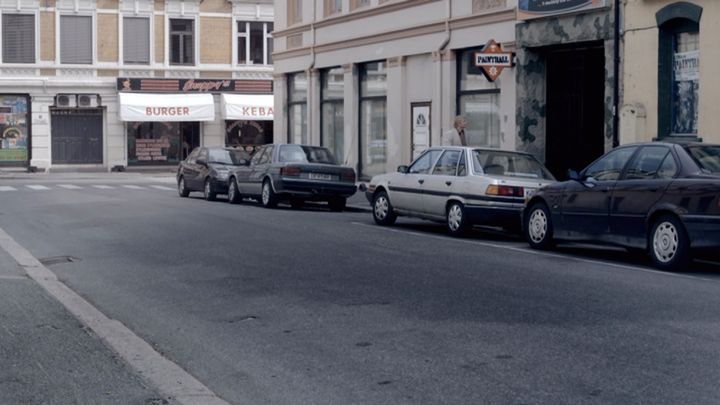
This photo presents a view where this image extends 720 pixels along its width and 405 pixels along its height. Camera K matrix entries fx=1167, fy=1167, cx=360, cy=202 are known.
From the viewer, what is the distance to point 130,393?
277 inches

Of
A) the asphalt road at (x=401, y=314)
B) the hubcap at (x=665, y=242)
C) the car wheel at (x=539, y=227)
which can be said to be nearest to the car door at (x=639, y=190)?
the hubcap at (x=665, y=242)

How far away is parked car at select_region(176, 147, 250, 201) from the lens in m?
28.9

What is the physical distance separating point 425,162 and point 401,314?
31.2 feet

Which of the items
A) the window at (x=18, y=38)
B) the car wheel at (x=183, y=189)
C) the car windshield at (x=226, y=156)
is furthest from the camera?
the window at (x=18, y=38)

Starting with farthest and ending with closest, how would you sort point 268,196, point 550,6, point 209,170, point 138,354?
point 209,170, point 268,196, point 550,6, point 138,354

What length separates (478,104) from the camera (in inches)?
1059

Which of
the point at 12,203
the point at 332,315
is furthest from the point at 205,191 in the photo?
the point at 332,315

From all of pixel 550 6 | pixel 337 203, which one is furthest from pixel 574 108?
pixel 337 203

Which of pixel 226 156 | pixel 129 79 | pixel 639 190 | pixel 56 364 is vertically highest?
pixel 129 79

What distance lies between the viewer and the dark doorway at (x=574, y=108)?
2405cm

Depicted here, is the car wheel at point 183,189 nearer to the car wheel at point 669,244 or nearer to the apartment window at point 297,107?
the apartment window at point 297,107

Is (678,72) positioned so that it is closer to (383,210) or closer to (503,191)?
(503,191)

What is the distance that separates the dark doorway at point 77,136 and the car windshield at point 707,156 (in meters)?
39.0

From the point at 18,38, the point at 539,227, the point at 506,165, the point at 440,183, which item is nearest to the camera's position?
the point at 539,227
